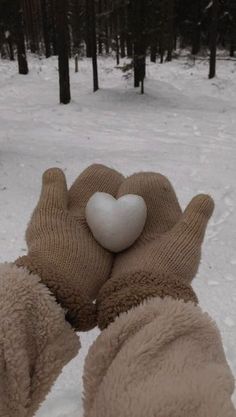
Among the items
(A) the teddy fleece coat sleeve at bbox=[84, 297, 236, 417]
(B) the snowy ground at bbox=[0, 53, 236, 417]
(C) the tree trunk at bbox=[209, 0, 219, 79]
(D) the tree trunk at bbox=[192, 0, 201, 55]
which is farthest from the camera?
(D) the tree trunk at bbox=[192, 0, 201, 55]

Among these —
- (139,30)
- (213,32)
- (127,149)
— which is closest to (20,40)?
(139,30)

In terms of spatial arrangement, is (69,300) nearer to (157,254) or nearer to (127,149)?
(157,254)

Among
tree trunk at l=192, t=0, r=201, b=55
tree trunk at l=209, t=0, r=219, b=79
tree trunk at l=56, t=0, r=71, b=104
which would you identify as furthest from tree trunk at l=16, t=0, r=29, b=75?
tree trunk at l=192, t=0, r=201, b=55

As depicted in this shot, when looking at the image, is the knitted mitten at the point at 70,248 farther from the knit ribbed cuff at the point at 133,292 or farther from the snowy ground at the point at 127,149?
the snowy ground at the point at 127,149

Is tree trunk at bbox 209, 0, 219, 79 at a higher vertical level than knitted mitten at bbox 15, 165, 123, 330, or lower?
higher

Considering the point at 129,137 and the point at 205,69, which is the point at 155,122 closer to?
the point at 129,137

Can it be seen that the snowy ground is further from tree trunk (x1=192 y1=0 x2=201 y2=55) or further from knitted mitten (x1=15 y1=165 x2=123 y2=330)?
tree trunk (x1=192 y1=0 x2=201 y2=55)
